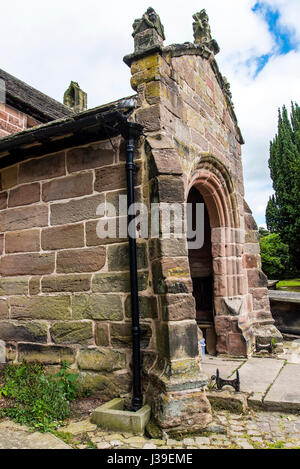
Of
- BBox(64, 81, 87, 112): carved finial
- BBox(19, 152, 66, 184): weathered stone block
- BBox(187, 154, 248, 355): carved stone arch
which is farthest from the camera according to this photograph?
BBox(64, 81, 87, 112): carved finial

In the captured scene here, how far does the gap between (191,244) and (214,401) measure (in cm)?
330

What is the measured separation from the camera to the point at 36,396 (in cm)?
381

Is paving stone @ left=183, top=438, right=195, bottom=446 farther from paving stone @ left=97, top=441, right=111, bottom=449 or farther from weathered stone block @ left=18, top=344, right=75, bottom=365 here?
weathered stone block @ left=18, top=344, right=75, bottom=365

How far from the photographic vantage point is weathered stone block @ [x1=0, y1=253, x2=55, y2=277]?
180 inches

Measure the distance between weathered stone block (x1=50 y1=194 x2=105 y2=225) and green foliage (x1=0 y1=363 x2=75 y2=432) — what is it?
175 cm

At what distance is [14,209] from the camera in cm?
497

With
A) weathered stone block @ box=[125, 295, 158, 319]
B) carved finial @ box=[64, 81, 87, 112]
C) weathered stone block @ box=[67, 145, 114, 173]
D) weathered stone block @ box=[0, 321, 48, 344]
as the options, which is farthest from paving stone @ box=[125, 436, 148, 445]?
carved finial @ box=[64, 81, 87, 112]

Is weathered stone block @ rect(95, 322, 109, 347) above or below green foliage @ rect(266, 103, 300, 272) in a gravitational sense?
below

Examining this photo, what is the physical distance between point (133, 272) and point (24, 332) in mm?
1822

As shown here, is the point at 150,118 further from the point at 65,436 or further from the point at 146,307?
the point at 65,436

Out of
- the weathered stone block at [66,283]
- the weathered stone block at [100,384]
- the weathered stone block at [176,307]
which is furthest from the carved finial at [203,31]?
the weathered stone block at [100,384]

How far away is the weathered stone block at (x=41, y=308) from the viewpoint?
441cm

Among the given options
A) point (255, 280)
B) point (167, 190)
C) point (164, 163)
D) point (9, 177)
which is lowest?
point (255, 280)

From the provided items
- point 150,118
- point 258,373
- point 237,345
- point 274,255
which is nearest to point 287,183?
point 274,255
